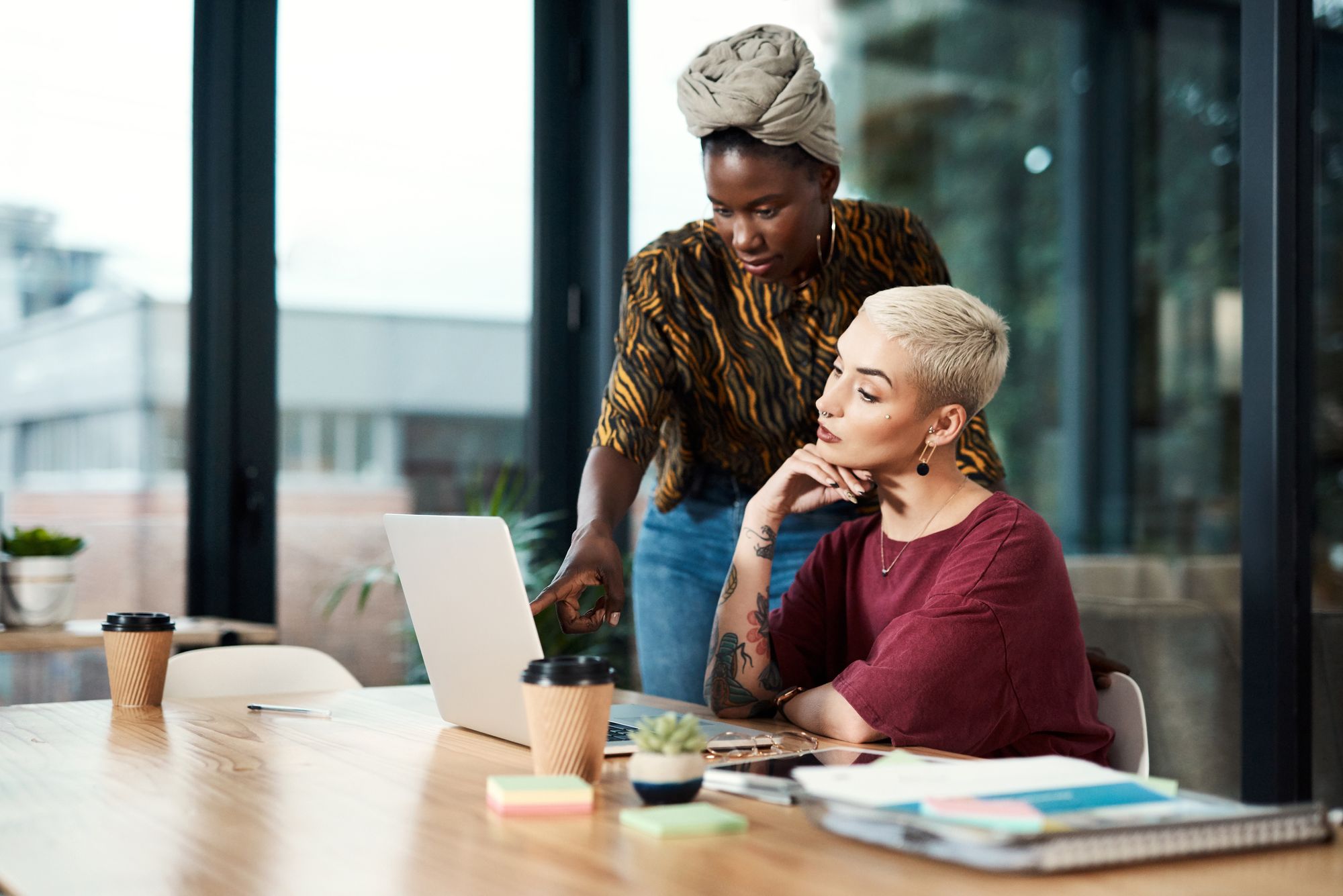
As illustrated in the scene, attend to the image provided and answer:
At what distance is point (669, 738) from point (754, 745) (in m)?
0.35

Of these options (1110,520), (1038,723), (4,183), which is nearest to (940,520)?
(1038,723)

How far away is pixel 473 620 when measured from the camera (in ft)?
4.72

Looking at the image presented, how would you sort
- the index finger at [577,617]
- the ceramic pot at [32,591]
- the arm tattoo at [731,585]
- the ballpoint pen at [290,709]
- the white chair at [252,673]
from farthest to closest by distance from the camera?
the ceramic pot at [32,591], the white chair at [252,673], the arm tattoo at [731,585], the ballpoint pen at [290,709], the index finger at [577,617]

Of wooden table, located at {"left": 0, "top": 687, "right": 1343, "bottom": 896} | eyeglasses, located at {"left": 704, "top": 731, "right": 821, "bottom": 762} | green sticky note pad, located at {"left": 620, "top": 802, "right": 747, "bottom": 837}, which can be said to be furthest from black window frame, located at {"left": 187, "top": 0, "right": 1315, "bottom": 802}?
green sticky note pad, located at {"left": 620, "top": 802, "right": 747, "bottom": 837}

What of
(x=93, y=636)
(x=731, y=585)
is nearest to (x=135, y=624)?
(x=731, y=585)

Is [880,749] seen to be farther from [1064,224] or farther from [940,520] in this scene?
[1064,224]

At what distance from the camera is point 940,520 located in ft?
5.80

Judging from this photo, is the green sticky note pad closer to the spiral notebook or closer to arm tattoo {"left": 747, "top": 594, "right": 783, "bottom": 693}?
the spiral notebook

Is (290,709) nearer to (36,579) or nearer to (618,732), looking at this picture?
(618,732)

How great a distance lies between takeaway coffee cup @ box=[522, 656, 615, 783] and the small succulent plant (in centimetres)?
8

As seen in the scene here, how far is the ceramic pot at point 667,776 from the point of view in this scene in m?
1.09

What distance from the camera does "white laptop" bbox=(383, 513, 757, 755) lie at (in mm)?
1325

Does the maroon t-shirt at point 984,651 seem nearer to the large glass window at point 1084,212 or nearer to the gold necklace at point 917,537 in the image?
the gold necklace at point 917,537

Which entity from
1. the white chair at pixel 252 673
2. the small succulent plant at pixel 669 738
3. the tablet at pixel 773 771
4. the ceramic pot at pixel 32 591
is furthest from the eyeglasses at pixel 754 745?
the ceramic pot at pixel 32 591
